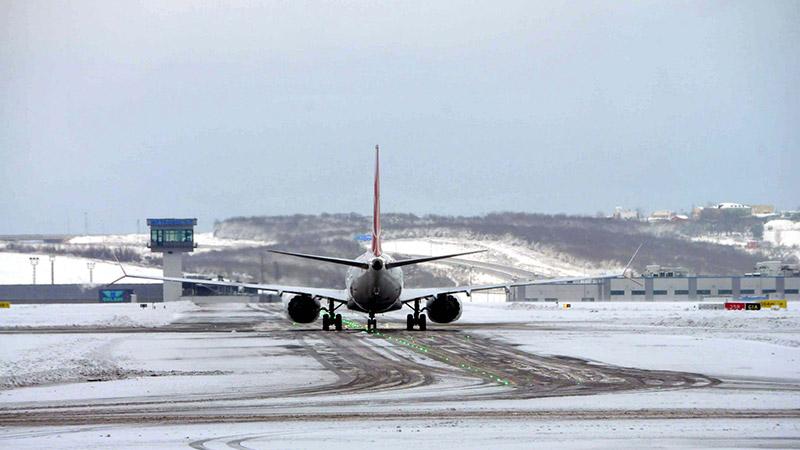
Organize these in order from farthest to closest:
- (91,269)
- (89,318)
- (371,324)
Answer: (91,269) < (89,318) < (371,324)

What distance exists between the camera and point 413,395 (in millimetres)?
23656

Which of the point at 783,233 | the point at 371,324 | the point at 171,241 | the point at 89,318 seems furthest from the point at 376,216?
the point at 783,233

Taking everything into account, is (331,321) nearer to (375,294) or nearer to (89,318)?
(375,294)

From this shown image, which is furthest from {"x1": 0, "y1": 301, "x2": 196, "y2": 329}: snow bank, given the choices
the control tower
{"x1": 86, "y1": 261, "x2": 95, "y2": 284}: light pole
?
{"x1": 86, "y1": 261, "x2": 95, "y2": 284}: light pole

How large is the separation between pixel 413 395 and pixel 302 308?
3384 centimetres

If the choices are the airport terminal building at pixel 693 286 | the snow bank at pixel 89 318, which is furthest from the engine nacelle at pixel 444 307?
the airport terminal building at pixel 693 286

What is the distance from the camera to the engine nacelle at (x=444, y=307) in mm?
57125

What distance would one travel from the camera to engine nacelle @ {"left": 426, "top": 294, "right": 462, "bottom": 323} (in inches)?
2249

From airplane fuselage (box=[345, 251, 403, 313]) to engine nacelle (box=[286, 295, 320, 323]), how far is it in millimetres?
4355

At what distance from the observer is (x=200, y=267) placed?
116625 millimetres

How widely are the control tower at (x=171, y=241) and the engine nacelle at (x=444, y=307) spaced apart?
91.2 meters

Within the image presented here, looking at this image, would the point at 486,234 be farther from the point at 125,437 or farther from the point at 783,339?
the point at 125,437

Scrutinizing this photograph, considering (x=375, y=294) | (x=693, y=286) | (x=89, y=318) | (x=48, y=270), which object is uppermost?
(x=375, y=294)

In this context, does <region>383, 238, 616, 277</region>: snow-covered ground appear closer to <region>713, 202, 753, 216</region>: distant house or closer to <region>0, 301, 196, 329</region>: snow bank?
<region>713, 202, 753, 216</region>: distant house
